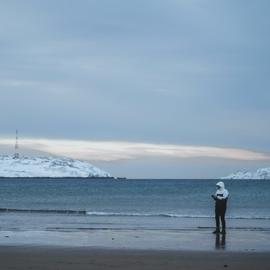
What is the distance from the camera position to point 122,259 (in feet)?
51.5

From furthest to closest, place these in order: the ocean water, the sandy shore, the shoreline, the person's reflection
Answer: the ocean water
the person's reflection
the shoreline
the sandy shore

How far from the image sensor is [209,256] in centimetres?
1652

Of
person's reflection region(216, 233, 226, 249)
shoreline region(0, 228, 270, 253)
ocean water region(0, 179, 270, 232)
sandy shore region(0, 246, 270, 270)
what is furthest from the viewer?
ocean water region(0, 179, 270, 232)

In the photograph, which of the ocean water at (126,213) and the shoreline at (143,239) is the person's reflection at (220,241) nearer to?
the shoreline at (143,239)

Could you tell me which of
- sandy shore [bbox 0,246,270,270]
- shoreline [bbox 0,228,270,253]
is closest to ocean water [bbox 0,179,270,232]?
shoreline [bbox 0,228,270,253]

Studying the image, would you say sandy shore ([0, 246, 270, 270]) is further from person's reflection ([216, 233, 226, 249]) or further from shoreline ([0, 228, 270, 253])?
person's reflection ([216, 233, 226, 249])

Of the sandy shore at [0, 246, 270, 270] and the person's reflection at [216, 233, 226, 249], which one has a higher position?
the person's reflection at [216, 233, 226, 249]

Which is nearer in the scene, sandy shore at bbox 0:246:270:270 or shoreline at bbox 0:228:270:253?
→ sandy shore at bbox 0:246:270:270

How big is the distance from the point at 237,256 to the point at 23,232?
9762 millimetres

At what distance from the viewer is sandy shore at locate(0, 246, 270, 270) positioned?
14.6 metres

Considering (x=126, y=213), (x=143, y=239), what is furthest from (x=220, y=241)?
(x=126, y=213)

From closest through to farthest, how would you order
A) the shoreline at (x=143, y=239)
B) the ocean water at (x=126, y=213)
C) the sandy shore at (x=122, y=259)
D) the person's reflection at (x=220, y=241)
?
the sandy shore at (x=122, y=259) < the shoreline at (x=143, y=239) < the person's reflection at (x=220, y=241) < the ocean water at (x=126, y=213)

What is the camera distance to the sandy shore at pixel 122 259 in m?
14.6

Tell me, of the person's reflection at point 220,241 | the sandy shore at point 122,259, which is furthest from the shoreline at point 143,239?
the sandy shore at point 122,259
